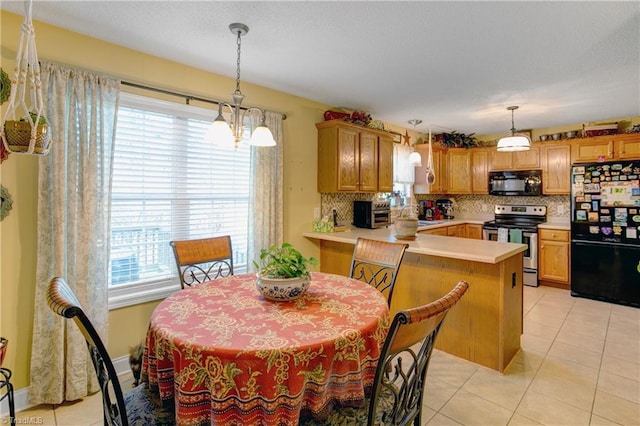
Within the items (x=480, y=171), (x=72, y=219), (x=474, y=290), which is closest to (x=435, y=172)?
(x=480, y=171)

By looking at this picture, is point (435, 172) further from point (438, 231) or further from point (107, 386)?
point (107, 386)

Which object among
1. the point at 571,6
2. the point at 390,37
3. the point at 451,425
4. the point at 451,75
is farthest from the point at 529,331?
the point at 390,37

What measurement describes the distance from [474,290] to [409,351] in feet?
5.84

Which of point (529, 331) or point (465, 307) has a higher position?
point (465, 307)

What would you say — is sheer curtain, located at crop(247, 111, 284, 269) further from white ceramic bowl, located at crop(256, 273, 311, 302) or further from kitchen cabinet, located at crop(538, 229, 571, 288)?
kitchen cabinet, located at crop(538, 229, 571, 288)

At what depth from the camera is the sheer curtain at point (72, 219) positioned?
2053mm

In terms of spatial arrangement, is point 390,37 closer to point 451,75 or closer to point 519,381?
point 451,75

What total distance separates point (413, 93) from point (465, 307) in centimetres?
222

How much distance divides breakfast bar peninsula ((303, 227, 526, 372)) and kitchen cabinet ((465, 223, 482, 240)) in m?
2.64

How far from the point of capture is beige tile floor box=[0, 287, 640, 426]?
→ 200 centimetres

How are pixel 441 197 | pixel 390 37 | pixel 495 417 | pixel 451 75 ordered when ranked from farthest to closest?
1. pixel 441 197
2. pixel 451 75
3. pixel 390 37
4. pixel 495 417

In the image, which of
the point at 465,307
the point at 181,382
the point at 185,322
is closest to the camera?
the point at 181,382

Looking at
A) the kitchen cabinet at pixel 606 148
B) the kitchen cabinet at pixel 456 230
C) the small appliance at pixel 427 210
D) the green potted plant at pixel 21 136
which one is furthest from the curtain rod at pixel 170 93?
the kitchen cabinet at pixel 606 148

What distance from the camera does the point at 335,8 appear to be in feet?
6.25
